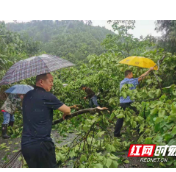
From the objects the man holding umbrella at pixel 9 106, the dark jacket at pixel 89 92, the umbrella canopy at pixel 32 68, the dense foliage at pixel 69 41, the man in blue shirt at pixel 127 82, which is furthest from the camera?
the dense foliage at pixel 69 41

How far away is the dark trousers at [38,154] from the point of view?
6.75ft

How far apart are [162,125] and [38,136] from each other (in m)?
1.45

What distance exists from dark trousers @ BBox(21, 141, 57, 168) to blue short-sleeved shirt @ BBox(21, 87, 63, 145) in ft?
0.18

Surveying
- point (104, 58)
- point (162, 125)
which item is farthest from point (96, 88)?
point (162, 125)

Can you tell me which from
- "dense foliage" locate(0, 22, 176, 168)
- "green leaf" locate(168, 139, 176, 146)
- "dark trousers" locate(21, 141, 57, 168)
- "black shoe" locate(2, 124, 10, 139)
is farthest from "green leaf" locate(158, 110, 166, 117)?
"black shoe" locate(2, 124, 10, 139)

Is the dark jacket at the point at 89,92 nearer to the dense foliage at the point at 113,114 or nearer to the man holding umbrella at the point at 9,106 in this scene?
the dense foliage at the point at 113,114

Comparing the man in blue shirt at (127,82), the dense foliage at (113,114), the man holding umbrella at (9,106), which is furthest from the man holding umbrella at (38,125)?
the man holding umbrella at (9,106)

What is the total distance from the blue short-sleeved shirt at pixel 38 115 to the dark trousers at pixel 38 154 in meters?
0.06

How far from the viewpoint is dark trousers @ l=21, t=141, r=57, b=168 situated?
206 cm

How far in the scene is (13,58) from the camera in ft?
22.8

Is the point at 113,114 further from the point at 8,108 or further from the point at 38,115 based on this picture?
the point at 8,108

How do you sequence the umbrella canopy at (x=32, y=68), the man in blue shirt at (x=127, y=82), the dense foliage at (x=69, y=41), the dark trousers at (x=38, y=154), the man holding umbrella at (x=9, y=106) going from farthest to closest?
1. the dense foliage at (x=69, y=41)
2. the man holding umbrella at (x=9, y=106)
3. the man in blue shirt at (x=127, y=82)
4. the umbrella canopy at (x=32, y=68)
5. the dark trousers at (x=38, y=154)

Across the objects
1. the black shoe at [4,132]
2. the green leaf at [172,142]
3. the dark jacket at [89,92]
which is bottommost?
the black shoe at [4,132]

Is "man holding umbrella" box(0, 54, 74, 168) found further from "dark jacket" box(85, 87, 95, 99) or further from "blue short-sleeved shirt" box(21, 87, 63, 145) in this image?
"dark jacket" box(85, 87, 95, 99)
